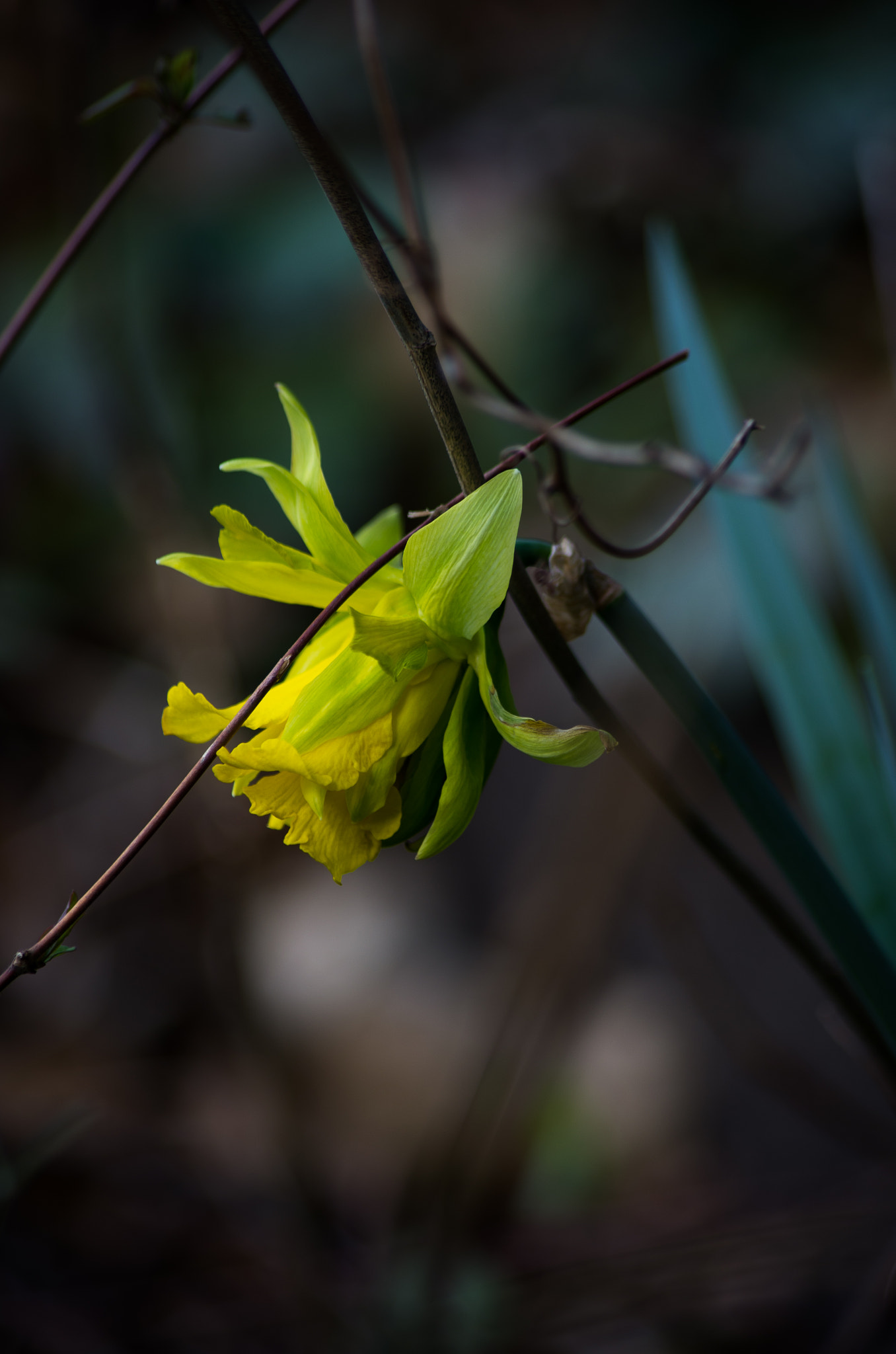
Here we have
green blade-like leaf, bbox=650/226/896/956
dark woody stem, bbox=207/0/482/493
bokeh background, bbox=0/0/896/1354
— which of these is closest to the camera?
dark woody stem, bbox=207/0/482/493

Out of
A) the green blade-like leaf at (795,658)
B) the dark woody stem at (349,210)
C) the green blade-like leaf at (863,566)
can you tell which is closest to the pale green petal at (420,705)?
the dark woody stem at (349,210)

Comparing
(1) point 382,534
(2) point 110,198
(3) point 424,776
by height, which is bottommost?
(3) point 424,776

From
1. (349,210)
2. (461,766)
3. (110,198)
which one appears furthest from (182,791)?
(110,198)

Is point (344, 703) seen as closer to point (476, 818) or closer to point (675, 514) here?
point (675, 514)

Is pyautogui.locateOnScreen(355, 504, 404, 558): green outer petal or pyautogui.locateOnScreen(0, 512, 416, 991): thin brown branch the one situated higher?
pyautogui.locateOnScreen(355, 504, 404, 558): green outer petal

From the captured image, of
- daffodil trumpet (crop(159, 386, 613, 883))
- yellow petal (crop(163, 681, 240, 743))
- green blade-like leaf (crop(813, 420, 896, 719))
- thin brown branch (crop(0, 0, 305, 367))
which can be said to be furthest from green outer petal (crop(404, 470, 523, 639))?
green blade-like leaf (crop(813, 420, 896, 719))

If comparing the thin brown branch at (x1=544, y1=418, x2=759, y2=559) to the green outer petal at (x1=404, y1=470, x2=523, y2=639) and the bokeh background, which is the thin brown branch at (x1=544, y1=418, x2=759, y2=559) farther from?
the bokeh background

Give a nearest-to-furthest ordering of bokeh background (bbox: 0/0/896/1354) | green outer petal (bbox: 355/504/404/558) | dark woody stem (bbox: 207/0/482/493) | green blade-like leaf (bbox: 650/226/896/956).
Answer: dark woody stem (bbox: 207/0/482/493)
green outer petal (bbox: 355/504/404/558)
green blade-like leaf (bbox: 650/226/896/956)
bokeh background (bbox: 0/0/896/1354)

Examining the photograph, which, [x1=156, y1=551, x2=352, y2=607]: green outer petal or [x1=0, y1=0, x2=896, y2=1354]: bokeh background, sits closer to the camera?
[x1=156, y1=551, x2=352, y2=607]: green outer petal
